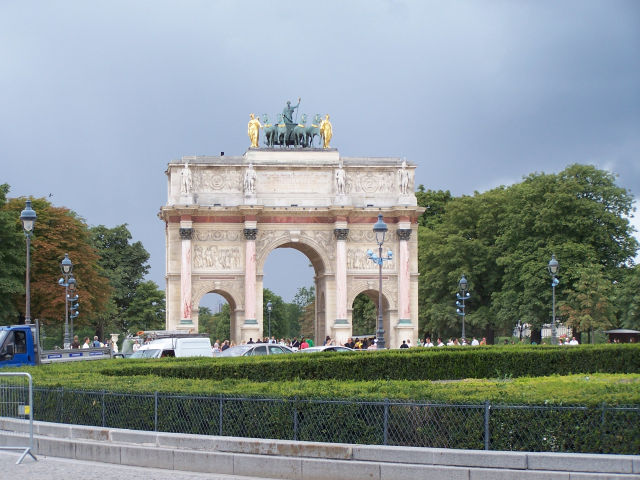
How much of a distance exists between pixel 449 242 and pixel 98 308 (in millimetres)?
26324

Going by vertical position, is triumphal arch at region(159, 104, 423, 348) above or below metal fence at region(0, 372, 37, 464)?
above

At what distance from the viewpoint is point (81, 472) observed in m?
A: 15.3

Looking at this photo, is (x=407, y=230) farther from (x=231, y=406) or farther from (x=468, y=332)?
(x=231, y=406)

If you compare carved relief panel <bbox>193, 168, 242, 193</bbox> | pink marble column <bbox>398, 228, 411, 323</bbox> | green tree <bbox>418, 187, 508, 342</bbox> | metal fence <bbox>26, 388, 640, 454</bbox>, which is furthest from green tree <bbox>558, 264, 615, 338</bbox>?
metal fence <bbox>26, 388, 640, 454</bbox>

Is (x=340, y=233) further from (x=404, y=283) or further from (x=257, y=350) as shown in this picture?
(x=257, y=350)

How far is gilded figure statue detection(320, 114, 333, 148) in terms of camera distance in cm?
6606

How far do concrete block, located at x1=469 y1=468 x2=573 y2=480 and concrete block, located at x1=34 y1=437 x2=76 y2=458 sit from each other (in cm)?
731

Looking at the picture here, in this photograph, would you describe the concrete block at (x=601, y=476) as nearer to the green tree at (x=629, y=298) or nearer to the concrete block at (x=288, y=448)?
the concrete block at (x=288, y=448)

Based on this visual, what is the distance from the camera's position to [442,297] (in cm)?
7456

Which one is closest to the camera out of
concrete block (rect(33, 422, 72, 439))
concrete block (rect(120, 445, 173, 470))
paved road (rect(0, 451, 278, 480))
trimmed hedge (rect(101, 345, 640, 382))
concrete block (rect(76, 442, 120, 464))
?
paved road (rect(0, 451, 278, 480))

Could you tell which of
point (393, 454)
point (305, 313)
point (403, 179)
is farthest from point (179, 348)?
point (305, 313)

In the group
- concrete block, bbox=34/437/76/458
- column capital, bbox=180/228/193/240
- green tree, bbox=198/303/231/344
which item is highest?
column capital, bbox=180/228/193/240

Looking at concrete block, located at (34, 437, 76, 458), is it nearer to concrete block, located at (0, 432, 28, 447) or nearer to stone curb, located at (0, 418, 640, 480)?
stone curb, located at (0, 418, 640, 480)

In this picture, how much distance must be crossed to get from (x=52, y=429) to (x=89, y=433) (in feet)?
3.58
